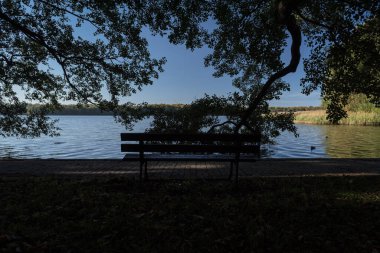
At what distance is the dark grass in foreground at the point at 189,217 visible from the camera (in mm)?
A: 3820

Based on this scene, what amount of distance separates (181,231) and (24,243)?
1871 mm

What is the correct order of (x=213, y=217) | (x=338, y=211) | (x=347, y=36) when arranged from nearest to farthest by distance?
(x=213, y=217) < (x=338, y=211) < (x=347, y=36)

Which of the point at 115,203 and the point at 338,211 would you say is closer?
the point at 338,211

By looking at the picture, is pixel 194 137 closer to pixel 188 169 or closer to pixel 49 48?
pixel 188 169

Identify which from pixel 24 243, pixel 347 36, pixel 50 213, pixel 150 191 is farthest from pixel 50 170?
pixel 347 36

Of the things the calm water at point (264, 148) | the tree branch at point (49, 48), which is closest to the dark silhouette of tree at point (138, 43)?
the tree branch at point (49, 48)

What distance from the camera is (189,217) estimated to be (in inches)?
188

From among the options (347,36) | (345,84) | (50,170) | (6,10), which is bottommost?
(50,170)

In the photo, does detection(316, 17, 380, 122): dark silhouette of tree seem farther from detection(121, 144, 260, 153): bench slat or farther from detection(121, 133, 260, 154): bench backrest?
detection(121, 144, 260, 153): bench slat

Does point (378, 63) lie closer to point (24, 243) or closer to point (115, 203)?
point (115, 203)

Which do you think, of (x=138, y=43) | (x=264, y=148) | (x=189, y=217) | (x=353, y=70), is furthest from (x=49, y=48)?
(x=264, y=148)

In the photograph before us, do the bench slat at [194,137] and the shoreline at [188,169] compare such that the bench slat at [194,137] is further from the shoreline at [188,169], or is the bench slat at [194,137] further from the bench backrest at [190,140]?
the shoreline at [188,169]

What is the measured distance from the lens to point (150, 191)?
6613 millimetres

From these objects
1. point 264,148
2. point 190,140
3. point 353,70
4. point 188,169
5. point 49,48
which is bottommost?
point 264,148
